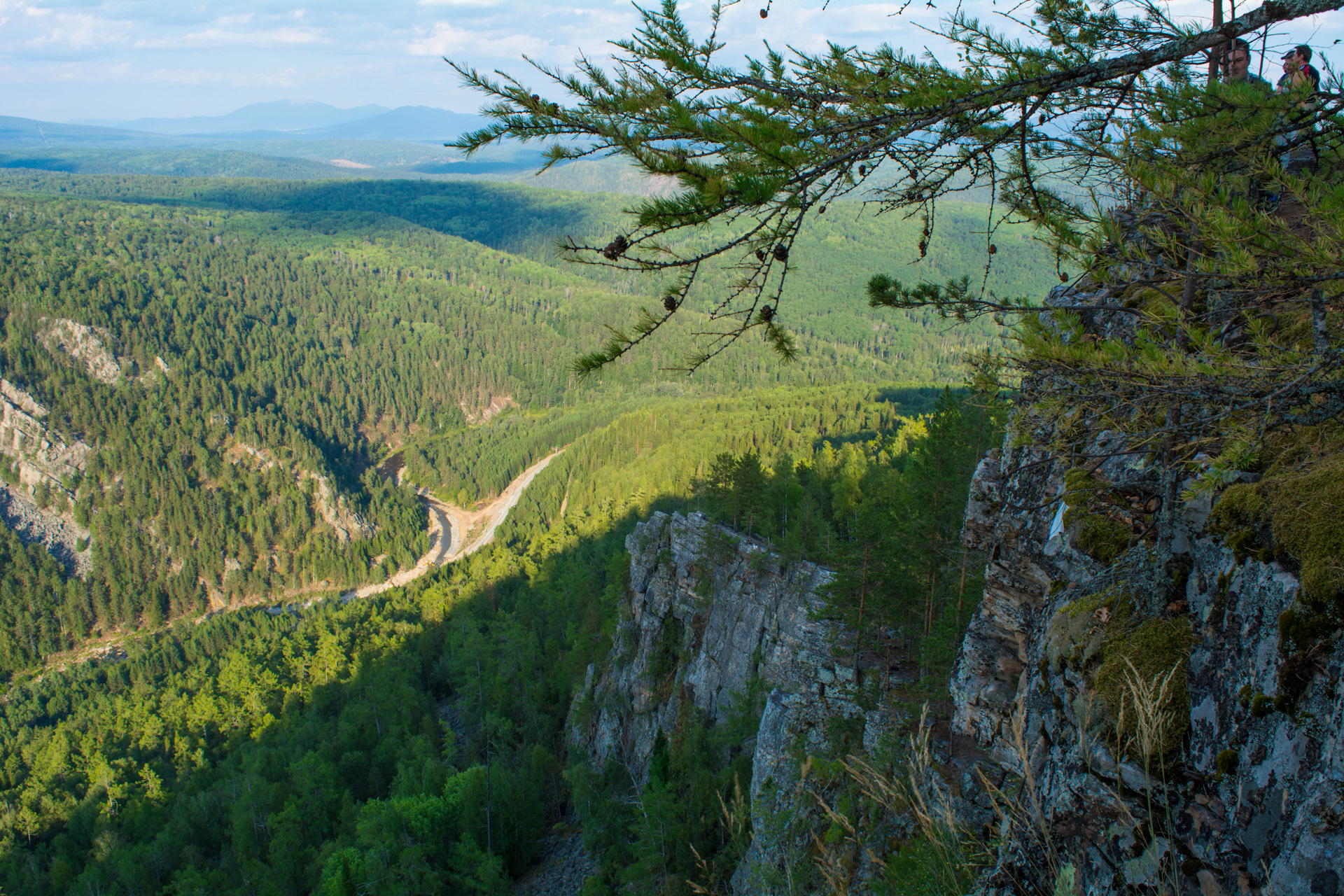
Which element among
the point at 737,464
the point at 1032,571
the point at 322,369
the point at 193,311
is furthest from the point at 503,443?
the point at 1032,571

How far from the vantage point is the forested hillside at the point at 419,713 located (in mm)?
29688

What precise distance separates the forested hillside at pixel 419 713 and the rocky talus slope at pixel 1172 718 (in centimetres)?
745

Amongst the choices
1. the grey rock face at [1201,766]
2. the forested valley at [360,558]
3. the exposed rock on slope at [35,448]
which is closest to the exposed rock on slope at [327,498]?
the forested valley at [360,558]

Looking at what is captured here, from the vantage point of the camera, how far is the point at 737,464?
3791 cm

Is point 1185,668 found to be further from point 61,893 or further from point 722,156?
point 61,893

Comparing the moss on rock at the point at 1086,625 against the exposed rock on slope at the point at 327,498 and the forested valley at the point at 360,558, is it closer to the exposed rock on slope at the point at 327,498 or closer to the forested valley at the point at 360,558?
the forested valley at the point at 360,558

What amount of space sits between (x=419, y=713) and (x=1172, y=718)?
192ft

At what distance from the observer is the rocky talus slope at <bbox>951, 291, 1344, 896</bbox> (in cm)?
359

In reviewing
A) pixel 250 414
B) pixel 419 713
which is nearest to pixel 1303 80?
pixel 419 713

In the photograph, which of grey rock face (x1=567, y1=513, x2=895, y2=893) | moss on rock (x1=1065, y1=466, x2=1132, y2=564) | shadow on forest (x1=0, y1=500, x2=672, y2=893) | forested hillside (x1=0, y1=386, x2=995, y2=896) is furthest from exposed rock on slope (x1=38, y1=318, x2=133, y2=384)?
moss on rock (x1=1065, y1=466, x2=1132, y2=564)

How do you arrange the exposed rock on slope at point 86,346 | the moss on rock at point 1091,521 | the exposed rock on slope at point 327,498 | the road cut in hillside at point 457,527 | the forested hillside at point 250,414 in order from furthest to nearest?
the exposed rock on slope at point 86,346 → the exposed rock on slope at point 327,498 → the forested hillside at point 250,414 → the road cut in hillside at point 457,527 → the moss on rock at point 1091,521

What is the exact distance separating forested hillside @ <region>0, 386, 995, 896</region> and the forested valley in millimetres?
244

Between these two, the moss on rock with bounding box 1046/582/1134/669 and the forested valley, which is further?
the forested valley

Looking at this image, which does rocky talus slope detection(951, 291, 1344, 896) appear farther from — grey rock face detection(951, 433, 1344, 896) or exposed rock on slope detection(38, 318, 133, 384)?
exposed rock on slope detection(38, 318, 133, 384)
